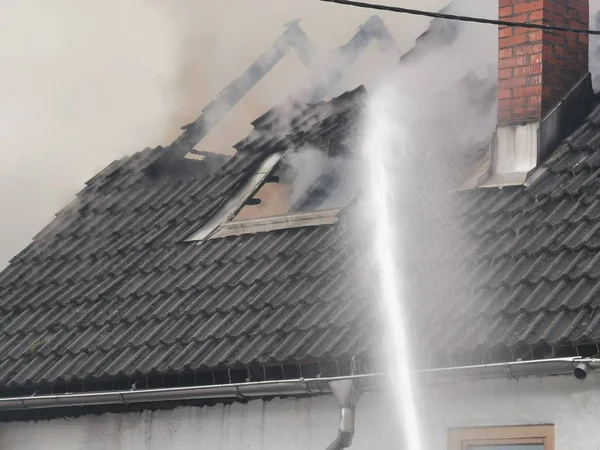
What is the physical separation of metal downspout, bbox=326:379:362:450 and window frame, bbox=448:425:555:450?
25.5 inches

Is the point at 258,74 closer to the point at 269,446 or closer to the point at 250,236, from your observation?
the point at 250,236

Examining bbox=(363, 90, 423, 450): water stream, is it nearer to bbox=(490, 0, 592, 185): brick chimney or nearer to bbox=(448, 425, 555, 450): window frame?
bbox=(448, 425, 555, 450): window frame

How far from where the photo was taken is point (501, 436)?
8.78 meters

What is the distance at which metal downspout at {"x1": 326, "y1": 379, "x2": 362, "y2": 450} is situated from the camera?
360 inches

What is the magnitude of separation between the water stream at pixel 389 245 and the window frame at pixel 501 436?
284mm

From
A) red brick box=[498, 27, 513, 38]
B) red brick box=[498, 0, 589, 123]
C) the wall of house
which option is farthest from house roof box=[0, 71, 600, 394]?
red brick box=[498, 27, 513, 38]

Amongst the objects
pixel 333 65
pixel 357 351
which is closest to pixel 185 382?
pixel 357 351

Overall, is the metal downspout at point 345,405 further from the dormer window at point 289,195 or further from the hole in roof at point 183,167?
the hole in roof at point 183,167

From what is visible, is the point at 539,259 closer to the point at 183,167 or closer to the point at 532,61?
the point at 532,61

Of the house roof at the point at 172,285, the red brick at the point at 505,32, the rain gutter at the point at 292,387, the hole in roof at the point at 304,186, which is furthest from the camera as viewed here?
the hole in roof at the point at 304,186

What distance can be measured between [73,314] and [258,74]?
3819 mm

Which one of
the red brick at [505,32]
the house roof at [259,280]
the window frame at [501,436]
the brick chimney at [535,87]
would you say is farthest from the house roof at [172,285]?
the red brick at [505,32]

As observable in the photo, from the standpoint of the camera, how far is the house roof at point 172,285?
1009 cm

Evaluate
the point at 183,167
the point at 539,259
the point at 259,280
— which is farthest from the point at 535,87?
the point at 183,167
